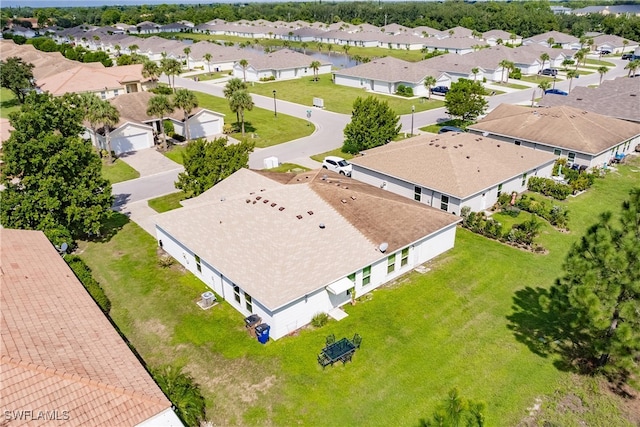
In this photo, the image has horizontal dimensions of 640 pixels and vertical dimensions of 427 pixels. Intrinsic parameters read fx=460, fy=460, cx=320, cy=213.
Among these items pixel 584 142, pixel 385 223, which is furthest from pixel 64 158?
pixel 584 142

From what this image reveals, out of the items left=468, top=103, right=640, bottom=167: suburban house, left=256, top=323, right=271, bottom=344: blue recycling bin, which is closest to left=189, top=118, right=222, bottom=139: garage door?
left=468, top=103, right=640, bottom=167: suburban house

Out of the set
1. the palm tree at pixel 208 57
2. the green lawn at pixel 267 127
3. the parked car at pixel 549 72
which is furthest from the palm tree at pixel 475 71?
the palm tree at pixel 208 57

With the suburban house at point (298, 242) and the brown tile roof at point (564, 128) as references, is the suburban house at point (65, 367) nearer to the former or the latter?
the suburban house at point (298, 242)

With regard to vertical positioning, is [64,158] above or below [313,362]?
above

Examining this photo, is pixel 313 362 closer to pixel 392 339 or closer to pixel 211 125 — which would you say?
pixel 392 339

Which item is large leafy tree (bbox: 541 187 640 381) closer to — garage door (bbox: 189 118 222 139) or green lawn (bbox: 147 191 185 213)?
green lawn (bbox: 147 191 185 213)
